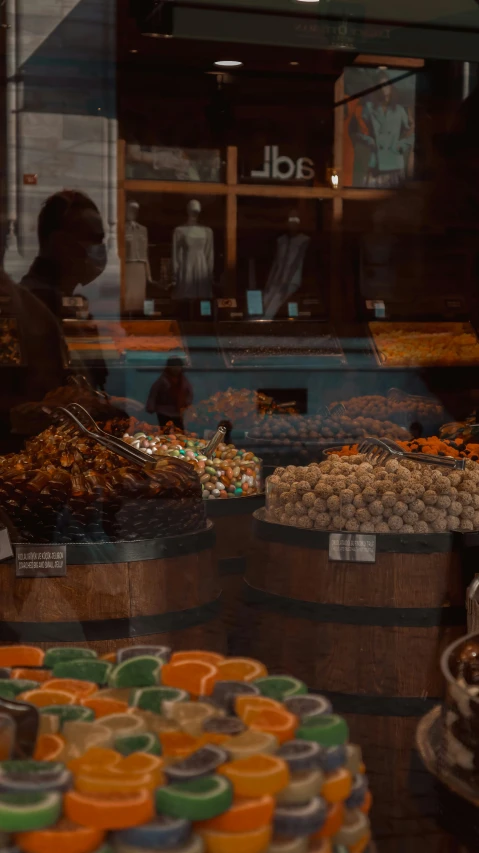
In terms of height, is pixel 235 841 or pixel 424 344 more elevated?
pixel 424 344

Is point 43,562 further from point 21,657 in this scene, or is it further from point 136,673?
point 136,673

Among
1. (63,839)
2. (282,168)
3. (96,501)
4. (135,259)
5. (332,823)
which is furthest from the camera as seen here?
(282,168)

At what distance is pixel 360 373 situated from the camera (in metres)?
5.51

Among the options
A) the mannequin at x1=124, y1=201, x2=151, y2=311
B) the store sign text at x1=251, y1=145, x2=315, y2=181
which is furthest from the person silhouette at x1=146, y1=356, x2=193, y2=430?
the store sign text at x1=251, y1=145, x2=315, y2=181

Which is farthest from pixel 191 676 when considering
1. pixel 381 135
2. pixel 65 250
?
pixel 381 135

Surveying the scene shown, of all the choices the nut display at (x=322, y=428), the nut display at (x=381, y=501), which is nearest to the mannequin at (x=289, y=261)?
the nut display at (x=322, y=428)

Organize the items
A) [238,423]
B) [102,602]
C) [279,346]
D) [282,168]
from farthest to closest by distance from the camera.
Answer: [282,168], [279,346], [238,423], [102,602]

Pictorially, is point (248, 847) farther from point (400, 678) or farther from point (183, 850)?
point (400, 678)

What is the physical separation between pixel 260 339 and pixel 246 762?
15.1 ft

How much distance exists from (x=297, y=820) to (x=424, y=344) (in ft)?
16.4

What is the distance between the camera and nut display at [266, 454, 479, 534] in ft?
8.05

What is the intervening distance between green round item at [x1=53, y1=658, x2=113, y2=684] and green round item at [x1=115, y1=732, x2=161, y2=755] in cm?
23

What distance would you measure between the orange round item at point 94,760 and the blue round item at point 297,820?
0.17 meters

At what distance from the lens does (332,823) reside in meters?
1.03
